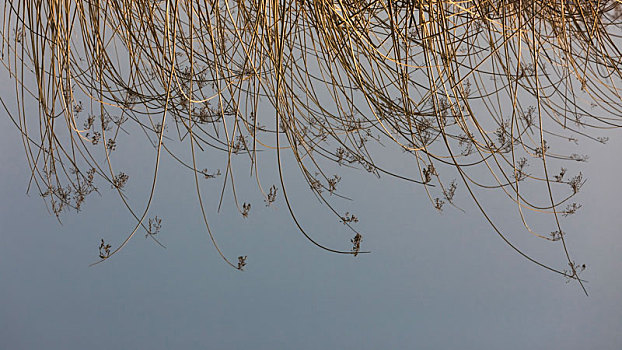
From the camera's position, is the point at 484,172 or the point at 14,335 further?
the point at 14,335

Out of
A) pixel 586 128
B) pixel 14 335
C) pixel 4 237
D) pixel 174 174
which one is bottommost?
pixel 14 335

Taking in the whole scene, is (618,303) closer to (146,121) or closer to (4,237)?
(146,121)

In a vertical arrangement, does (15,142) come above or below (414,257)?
above

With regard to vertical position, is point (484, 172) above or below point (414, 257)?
above

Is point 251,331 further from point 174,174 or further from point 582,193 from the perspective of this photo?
point 582,193

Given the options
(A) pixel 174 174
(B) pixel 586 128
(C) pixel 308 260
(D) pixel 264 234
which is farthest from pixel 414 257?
(A) pixel 174 174

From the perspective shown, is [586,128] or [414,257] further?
[414,257]

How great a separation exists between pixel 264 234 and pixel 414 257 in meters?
0.37

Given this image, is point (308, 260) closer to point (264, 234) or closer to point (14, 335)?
point (264, 234)

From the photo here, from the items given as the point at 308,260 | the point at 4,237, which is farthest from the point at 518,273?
the point at 4,237

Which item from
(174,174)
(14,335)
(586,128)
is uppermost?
(586,128)

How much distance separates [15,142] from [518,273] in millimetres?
1269

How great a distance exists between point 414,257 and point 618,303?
1.72 ft

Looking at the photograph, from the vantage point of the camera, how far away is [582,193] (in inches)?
69.2
